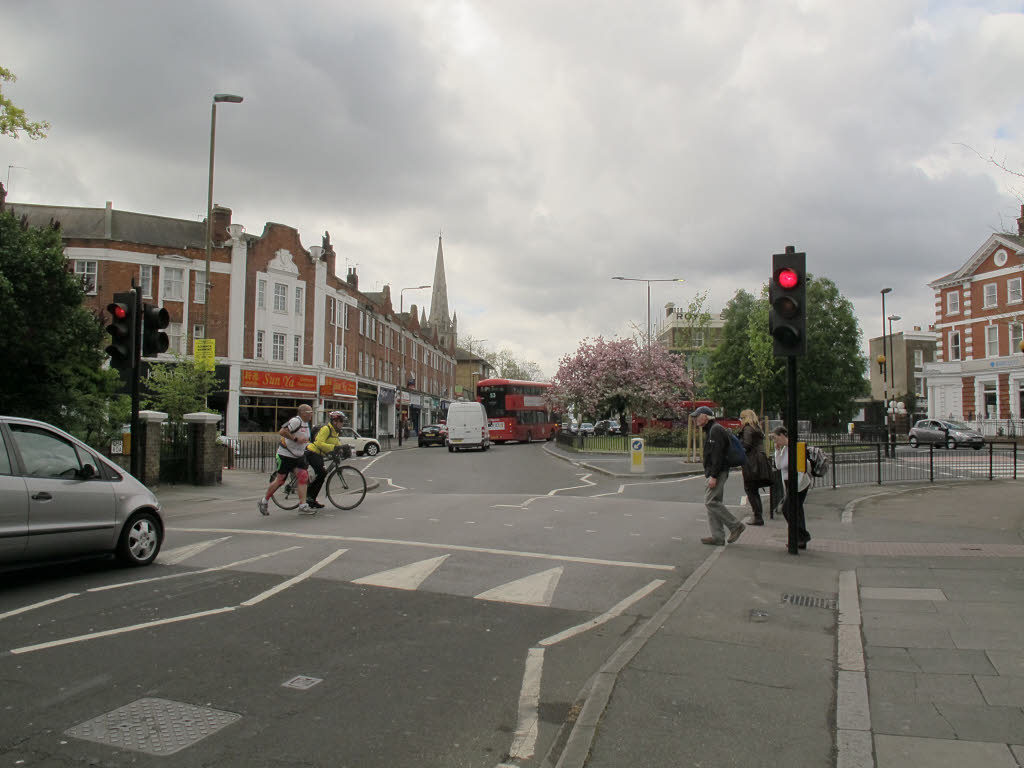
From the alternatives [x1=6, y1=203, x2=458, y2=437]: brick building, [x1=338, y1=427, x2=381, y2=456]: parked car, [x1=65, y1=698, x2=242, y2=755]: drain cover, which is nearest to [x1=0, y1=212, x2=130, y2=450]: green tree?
[x1=65, y1=698, x2=242, y2=755]: drain cover

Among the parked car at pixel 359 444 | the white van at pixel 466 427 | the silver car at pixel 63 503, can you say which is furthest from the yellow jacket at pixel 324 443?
the white van at pixel 466 427

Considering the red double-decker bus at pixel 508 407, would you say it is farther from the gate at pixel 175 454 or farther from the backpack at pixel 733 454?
the backpack at pixel 733 454

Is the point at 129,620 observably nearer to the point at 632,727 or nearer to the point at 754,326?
the point at 632,727

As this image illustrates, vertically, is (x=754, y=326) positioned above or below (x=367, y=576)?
above

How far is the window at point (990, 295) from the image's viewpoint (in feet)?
158

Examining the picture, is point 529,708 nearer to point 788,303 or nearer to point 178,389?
point 788,303

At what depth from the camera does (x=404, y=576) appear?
737 centimetres

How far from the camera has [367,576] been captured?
24.1ft

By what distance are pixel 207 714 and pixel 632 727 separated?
217 cm

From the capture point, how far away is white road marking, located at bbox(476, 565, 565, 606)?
260 inches

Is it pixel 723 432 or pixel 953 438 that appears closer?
pixel 723 432

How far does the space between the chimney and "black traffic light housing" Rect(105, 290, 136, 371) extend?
3435cm

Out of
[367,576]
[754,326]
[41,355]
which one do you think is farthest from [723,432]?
[754,326]

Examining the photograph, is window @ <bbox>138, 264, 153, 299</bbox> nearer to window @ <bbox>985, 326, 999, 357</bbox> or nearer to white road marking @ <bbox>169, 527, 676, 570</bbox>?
white road marking @ <bbox>169, 527, 676, 570</bbox>
